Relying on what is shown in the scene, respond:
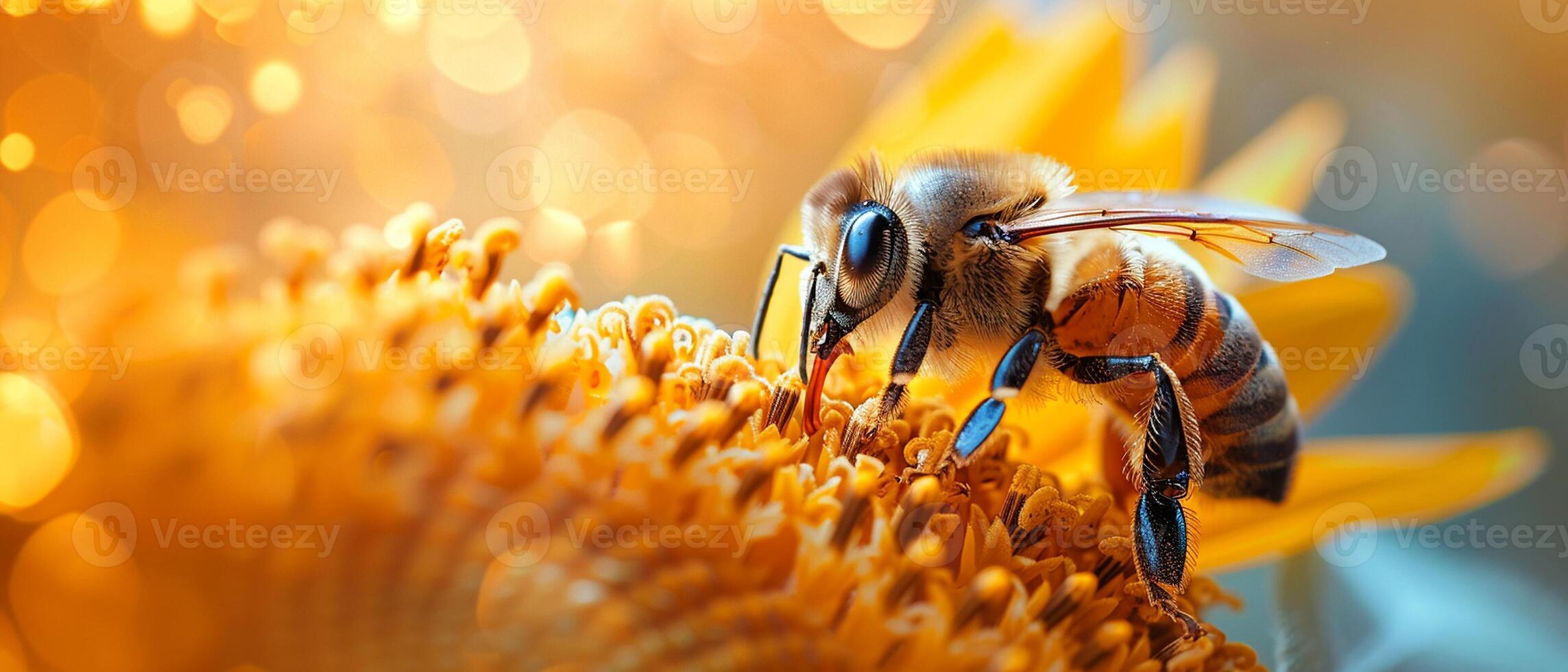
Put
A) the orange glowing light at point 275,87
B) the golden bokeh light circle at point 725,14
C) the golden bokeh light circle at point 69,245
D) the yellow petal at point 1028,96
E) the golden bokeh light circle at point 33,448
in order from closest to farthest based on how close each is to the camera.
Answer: the golden bokeh light circle at point 33,448 < the golden bokeh light circle at point 69,245 < the orange glowing light at point 275,87 < the yellow petal at point 1028,96 < the golden bokeh light circle at point 725,14

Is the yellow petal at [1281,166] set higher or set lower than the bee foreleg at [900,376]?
higher

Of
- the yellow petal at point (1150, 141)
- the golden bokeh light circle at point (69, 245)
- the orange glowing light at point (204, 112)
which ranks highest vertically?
the yellow petal at point (1150, 141)

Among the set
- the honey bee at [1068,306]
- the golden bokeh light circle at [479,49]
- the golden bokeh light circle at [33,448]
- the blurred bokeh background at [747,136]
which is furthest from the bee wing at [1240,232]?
the golden bokeh light circle at [479,49]

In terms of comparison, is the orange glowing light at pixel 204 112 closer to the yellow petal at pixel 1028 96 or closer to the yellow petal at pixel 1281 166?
the yellow petal at pixel 1028 96

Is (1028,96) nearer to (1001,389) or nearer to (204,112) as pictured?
(1001,389)

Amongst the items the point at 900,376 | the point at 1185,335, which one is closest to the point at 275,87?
the point at 900,376

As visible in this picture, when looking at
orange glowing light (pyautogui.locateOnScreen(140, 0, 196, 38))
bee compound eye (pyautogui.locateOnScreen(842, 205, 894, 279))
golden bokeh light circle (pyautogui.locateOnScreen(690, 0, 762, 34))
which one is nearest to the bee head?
bee compound eye (pyautogui.locateOnScreen(842, 205, 894, 279))

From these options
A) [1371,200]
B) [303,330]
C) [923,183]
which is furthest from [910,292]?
[1371,200]

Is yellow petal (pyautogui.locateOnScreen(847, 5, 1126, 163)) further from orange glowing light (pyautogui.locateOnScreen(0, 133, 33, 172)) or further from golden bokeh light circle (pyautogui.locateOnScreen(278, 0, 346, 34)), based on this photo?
orange glowing light (pyautogui.locateOnScreen(0, 133, 33, 172))

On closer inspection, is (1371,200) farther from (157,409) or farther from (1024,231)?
(157,409)
